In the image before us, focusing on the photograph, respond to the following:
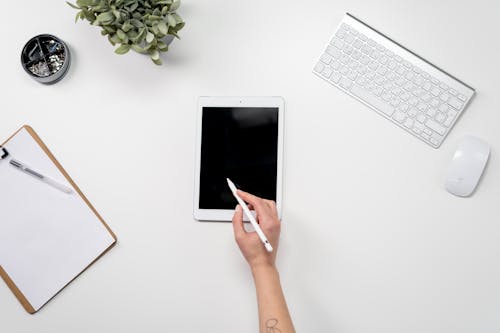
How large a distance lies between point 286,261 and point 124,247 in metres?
0.33

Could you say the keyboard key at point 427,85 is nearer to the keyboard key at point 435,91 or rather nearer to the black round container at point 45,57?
the keyboard key at point 435,91

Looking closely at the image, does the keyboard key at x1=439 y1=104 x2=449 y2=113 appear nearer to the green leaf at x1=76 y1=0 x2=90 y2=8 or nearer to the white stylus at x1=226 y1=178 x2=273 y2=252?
the white stylus at x1=226 y1=178 x2=273 y2=252

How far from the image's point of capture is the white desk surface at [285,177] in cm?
85

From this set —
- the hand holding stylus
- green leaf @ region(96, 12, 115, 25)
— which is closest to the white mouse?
the hand holding stylus

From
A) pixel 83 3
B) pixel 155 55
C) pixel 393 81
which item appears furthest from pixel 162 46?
pixel 393 81

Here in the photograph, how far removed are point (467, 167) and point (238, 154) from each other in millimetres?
450

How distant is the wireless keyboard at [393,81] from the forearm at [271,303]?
399 millimetres

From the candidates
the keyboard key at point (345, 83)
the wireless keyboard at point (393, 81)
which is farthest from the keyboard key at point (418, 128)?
the keyboard key at point (345, 83)

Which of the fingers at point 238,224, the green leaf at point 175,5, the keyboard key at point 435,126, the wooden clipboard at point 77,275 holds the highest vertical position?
the keyboard key at point 435,126

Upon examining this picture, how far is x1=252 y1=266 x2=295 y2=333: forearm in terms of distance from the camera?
78 cm

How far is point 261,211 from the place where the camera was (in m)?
0.83

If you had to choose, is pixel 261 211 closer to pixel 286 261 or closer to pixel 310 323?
pixel 286 261

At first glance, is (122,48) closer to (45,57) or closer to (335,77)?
(45,57)

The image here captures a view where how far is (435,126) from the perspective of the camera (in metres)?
0.87
